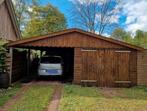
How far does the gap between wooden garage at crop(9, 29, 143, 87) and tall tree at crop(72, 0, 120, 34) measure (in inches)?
1157

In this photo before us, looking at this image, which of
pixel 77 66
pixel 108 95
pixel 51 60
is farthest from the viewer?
pixel 51 60

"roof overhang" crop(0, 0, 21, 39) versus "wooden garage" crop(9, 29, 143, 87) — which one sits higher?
"roof overhang" crop(0, 0, 21, 39)

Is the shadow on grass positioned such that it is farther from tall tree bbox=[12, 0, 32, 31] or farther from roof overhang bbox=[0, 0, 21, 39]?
tall tree bbox=[12, 0, 32, 31]

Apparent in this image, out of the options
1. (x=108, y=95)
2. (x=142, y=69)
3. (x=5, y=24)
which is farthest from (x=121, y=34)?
(x=108, y=95)

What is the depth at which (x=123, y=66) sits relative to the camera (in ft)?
56.6

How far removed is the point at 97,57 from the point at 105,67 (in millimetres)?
789

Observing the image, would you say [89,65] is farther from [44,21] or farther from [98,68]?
[44,21]

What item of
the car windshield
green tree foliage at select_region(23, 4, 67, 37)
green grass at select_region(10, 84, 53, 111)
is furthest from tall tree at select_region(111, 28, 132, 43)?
green grass at select_region(10, 84, 53, 111)

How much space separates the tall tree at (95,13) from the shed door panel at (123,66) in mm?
29370

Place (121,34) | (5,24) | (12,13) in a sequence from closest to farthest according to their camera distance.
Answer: (5,24) → (12,13) → (121,34)

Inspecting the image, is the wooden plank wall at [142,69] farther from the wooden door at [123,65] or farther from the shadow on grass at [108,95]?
the shadow on grass at [108,95]

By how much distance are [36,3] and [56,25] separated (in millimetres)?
4967

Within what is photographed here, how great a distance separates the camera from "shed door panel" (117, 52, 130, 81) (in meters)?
17.2

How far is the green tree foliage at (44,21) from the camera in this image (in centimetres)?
4641
